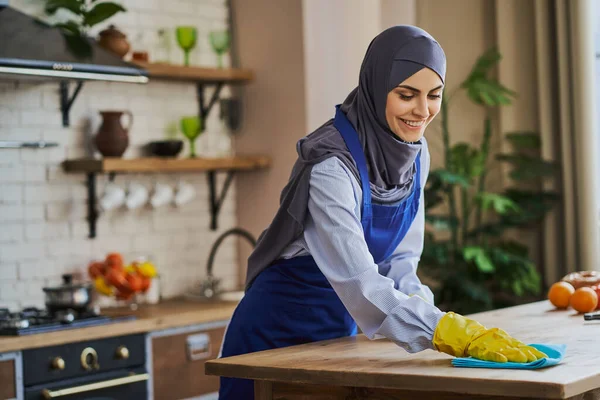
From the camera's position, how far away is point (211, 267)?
458 cm

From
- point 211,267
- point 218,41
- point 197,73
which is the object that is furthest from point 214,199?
point 218,41

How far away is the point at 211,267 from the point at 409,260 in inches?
80.1

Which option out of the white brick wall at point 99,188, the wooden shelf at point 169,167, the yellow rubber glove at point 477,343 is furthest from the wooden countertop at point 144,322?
the yellow rubber glove at point 477,343

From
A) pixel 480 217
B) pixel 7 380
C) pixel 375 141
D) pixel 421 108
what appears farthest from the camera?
pixel 480 217

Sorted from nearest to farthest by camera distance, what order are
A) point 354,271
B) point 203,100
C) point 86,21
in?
point 354,271
point 86,21
point 203,100

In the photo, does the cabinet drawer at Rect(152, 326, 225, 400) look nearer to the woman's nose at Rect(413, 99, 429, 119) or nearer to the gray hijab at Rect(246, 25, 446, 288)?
the gray hijab at Rect(246, 25, 446, 288)

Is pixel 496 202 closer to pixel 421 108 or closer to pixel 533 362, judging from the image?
pixel 421 108

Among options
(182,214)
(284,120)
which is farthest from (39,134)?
(284,120)

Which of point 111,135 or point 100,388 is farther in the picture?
point 111,135

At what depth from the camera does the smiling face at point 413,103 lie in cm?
235

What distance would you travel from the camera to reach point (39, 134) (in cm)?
409

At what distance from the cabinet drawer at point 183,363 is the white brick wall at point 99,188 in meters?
0.60

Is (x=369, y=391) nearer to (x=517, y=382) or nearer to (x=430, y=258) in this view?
(x=517, y=382)

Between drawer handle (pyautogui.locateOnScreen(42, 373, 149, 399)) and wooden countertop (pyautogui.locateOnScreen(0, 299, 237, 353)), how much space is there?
0.17 metres
